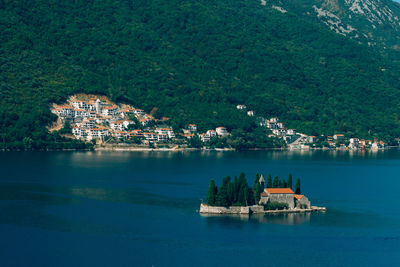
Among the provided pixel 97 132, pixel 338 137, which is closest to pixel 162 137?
pixel 97 132

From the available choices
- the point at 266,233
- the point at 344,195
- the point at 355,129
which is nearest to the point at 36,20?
the point at 355,129

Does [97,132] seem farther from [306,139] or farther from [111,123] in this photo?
[306,139]

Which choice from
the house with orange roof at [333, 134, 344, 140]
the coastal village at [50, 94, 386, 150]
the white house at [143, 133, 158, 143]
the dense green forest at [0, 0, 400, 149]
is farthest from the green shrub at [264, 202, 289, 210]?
the house with orange roof at [333, 134, 344, 140]

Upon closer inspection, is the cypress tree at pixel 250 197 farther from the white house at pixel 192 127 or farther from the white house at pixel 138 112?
the white house at pixel 138 112

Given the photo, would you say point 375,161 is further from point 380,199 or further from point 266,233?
point 266,233

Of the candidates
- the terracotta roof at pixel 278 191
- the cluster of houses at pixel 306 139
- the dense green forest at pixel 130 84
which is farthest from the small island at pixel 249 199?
the cluster of houses at pixel 306 139

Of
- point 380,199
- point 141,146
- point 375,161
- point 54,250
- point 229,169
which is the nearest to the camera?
point 54,250

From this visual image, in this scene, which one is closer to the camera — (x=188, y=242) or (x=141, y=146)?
(x=188, y=242)
